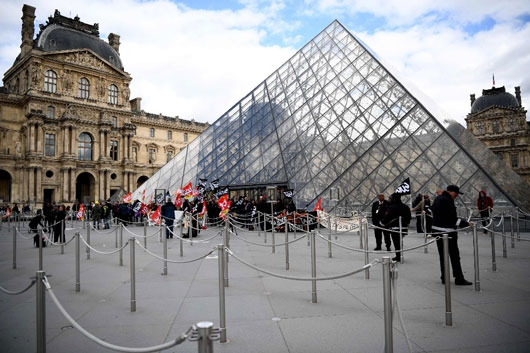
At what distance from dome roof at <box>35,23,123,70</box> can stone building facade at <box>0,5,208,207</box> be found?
0.11m

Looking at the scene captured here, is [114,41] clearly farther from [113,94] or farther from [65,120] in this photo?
[65,120]

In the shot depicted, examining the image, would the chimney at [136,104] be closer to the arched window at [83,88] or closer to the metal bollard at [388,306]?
the arched window at [83,88]

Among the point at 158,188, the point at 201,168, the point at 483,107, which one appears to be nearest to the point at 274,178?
the point at 201,168

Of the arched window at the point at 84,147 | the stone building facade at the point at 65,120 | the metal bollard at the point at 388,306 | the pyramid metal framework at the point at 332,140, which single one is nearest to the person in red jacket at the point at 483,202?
the pyramid metal framework at the point at 332,140

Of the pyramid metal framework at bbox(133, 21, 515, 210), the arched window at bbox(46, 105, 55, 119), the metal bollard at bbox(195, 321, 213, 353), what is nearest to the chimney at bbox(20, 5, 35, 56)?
the arched window at bbox(46, 105, 55, 119)

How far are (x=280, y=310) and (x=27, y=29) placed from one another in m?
51.4

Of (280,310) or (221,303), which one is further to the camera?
(280,310)

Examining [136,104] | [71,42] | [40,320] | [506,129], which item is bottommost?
[40,320]

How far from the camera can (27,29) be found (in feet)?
139

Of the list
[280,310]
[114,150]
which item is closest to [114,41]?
[114,150]

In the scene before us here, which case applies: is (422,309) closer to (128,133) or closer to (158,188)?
(158,188)

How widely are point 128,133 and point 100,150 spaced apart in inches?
185

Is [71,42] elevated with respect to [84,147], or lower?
elevated

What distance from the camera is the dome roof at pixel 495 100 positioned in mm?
60781
